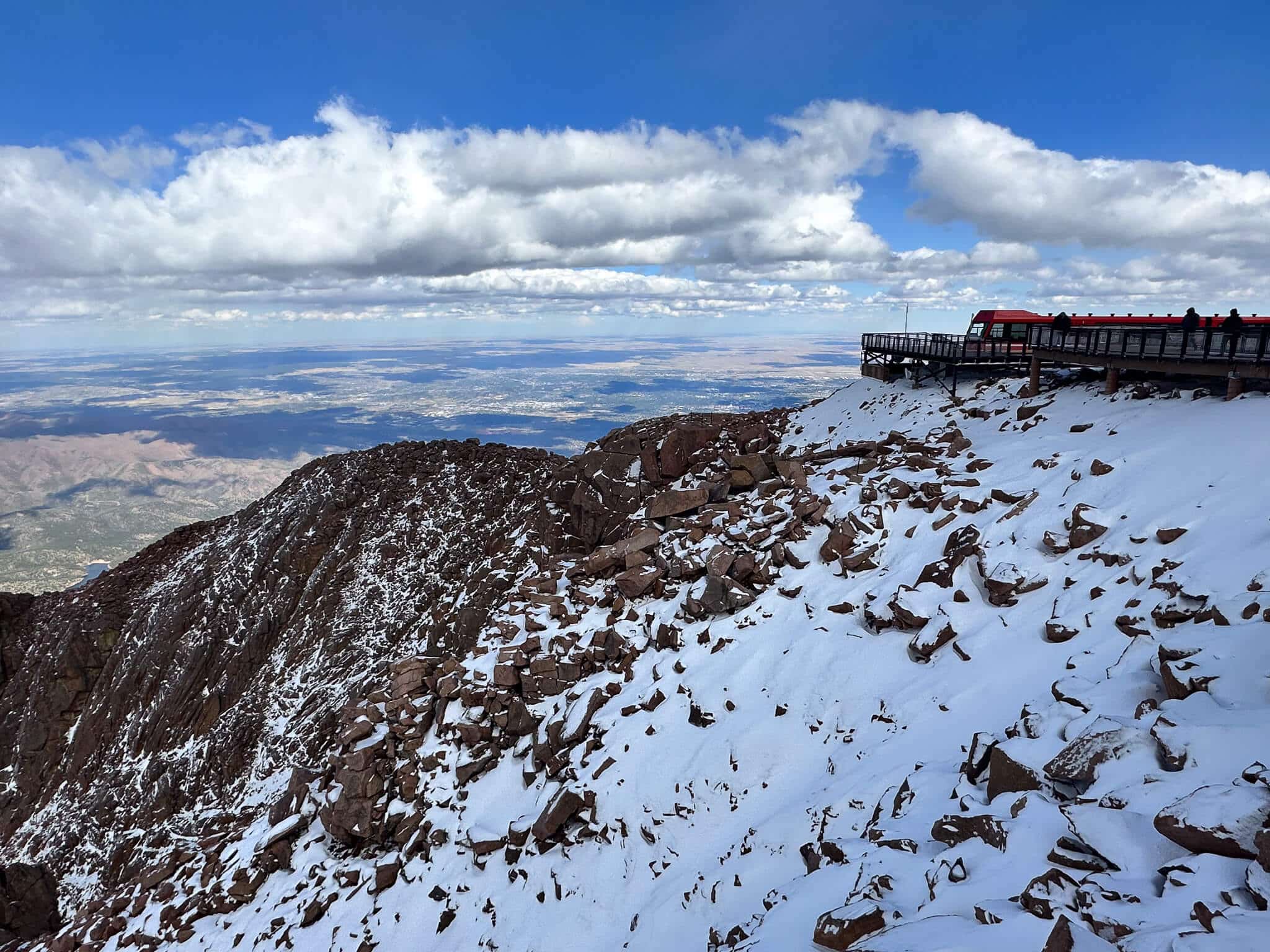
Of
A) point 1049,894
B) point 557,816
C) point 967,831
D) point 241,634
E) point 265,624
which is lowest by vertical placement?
point 241,634

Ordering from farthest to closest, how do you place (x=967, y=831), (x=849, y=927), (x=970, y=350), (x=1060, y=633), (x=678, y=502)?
(x=970, y=350) → (x=678, y=502) → (x=1060, y=633) → (x=967, y=831) → (x=849, y=927)

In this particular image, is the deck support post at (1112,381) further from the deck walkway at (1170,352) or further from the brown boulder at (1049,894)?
the brown boulder at (1049,894)

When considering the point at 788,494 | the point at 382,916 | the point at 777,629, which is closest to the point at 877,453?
the point at 788,494

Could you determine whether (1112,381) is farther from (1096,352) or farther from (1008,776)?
(1008,776)

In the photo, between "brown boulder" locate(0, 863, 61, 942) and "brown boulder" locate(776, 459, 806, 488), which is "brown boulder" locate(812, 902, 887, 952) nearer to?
"brown boulder" locate(776, 459, 806, 488)

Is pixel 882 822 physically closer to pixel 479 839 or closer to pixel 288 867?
pixel 479 839

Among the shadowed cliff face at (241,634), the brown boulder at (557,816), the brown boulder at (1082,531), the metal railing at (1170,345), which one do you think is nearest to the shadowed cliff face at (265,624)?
the shadowed cliff face at (241,634)

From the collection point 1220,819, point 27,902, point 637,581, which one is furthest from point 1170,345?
point 27,902
